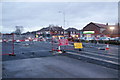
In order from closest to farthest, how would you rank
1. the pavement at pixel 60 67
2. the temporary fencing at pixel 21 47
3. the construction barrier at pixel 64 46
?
the pavement at pixel 60 67
the construction barrier at pixel 64 46
the temporary fencing at pixel 21 47

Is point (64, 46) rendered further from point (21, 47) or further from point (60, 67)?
point (60, 67)

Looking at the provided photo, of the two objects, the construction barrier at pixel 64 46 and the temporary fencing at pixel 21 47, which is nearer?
the construction barrier at pixel 64 46

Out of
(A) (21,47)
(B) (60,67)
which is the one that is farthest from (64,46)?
(B) (60,67)

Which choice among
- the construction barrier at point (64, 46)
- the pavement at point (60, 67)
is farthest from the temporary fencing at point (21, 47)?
the pavement at point (60, 67)

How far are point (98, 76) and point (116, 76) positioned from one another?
2.98 ft

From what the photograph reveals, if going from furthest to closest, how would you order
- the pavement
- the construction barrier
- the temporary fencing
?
the temporary fencing < the construction barrier < the pavement

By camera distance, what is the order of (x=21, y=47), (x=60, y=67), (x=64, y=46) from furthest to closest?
(x=64, y=46)
(x=21, y=47)
(x=60, y=67)

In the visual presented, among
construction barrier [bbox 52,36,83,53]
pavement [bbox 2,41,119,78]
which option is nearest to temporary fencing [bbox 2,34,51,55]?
construction barrier [bbox 52,36,83,53]

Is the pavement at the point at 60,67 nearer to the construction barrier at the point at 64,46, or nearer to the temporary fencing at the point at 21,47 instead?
the construction barrier at the point at 64,46

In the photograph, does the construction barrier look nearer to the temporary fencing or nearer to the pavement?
the temporary fencing

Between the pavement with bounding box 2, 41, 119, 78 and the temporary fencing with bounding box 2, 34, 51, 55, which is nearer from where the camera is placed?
the pavement with bounding box 2, 41, 119, 78

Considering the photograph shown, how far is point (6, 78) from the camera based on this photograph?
5.37 metres

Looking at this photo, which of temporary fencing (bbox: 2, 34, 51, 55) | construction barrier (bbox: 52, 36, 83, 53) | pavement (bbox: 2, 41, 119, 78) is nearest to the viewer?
pavement (bbox: 2, 41, 119, 78)

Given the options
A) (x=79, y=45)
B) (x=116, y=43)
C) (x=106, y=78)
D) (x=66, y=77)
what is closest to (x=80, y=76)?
(x=66, y=77)
